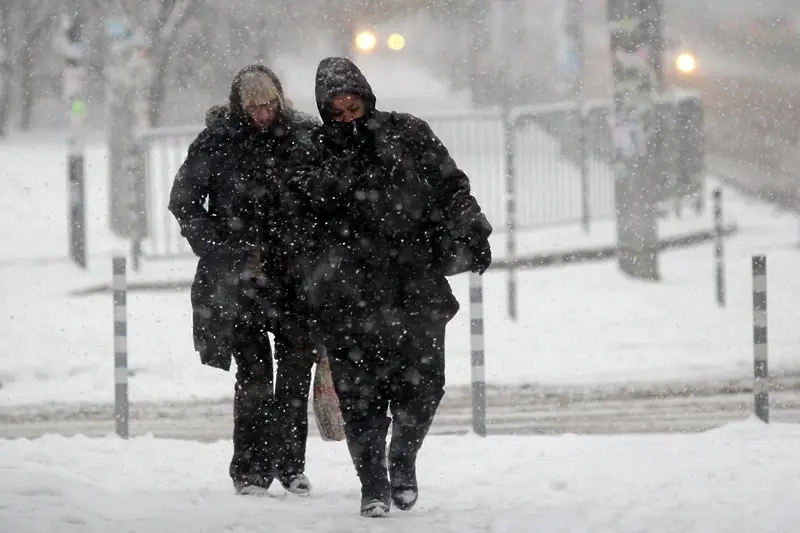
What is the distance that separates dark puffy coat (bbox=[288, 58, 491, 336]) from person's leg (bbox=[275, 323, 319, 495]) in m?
0.55

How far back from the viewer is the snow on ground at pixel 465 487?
591cm

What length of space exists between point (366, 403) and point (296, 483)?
0.90 meters

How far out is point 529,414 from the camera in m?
9.86

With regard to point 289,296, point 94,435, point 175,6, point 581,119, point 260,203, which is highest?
point 175,6

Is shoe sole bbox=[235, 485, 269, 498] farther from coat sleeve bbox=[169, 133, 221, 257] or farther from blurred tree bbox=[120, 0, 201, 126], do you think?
blurred tree bbox=[120, 0, 201, 126]

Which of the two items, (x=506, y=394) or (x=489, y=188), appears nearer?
(x=506, y=394)

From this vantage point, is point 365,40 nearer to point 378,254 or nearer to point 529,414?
point 529,414

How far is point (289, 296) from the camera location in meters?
6.50

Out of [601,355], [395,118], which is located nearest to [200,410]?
[601,355]

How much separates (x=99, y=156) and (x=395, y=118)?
2573cm

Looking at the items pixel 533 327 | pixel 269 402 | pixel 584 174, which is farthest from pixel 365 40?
pixel 269 402

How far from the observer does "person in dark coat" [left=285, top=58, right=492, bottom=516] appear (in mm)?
5941

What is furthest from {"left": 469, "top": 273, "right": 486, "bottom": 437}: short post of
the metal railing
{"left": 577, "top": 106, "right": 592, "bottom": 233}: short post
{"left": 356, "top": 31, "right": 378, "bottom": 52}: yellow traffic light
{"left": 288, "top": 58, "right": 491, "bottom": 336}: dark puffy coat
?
{"left": 356, "top": 31, "right": 378, "bottom": 52}: yellow traffic light

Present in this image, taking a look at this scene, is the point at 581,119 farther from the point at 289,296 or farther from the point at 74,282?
the point at 289,296
